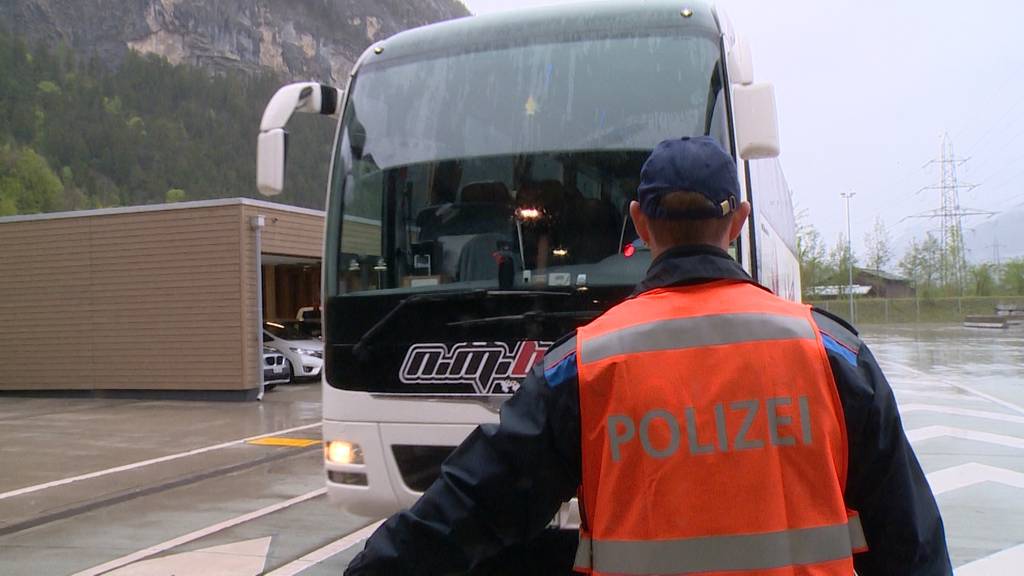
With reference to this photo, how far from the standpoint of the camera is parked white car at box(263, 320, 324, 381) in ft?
67.3

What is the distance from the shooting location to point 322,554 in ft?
20.9

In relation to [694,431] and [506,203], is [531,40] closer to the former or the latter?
[506,203]

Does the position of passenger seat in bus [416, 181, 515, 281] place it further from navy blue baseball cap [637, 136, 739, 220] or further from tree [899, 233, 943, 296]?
tree [899, 233, 943, 296]

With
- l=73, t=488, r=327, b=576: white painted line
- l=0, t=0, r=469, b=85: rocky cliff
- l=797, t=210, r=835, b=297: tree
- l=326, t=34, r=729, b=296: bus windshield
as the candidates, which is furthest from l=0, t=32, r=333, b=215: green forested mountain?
l=326, t=34, r=729, b=296: bus windshield

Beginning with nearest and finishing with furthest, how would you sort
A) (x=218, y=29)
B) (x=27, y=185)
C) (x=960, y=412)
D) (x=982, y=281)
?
(x=960, y=412) → (x=982, y=281) → (x=27, y=185) → (x=218, y=29)

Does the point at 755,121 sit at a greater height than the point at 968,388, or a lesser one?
greater

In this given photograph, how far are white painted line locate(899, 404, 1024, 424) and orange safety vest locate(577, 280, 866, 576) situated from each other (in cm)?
1214

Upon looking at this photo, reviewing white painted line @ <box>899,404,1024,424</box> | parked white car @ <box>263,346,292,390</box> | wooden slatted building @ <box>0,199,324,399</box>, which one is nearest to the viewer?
white painted line @ <box>899,404,1024,424</box>

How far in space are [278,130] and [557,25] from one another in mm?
1753

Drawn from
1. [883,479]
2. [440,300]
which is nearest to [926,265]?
[440,300]

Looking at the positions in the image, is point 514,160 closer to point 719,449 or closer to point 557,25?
point 557,25

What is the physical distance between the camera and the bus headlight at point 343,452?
16.0 feet

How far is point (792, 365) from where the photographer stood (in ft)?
5.43

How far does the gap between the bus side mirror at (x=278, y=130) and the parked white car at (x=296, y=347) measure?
15.2 metres
